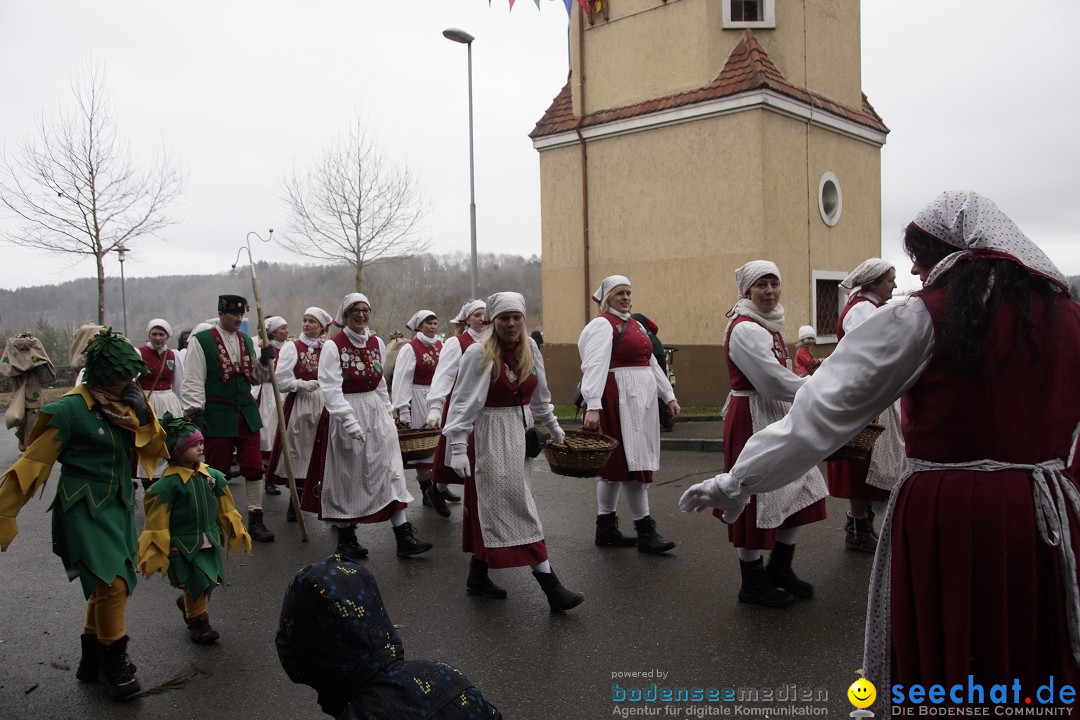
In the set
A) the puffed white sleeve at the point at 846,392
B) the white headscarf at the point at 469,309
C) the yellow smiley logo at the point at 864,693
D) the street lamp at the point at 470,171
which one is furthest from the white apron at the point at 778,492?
the street lamp at the point at 470,171

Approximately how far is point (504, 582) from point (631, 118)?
448 inches

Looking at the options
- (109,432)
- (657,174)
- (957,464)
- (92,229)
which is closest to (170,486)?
(109,432)

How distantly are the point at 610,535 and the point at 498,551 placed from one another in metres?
1.61

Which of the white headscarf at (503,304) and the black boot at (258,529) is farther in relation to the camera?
the black boot at (258,529)

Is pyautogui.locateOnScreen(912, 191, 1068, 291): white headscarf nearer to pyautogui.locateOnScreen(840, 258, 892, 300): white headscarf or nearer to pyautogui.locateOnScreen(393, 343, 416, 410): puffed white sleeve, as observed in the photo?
pyautogui.locateOnScreen(840, 258, 892, 300): white headscarf

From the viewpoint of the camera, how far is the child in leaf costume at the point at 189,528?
4.49 meters

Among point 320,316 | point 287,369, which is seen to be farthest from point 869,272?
point 320,316

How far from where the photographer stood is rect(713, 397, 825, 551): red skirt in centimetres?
468

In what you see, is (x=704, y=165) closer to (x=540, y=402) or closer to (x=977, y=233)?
(x=540, y=402)

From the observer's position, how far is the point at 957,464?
205cm

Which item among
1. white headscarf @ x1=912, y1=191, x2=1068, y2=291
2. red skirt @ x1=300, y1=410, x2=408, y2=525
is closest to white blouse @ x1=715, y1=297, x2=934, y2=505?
white headscarf @ x1=912, y1=191, x2=1068, y2=291

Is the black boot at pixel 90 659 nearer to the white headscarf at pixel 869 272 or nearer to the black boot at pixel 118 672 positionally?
the black boot at pixel 118 672

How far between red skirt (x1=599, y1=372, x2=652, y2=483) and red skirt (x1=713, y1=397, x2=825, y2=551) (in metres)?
1.32

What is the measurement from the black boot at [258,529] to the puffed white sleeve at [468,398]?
2.81 m
